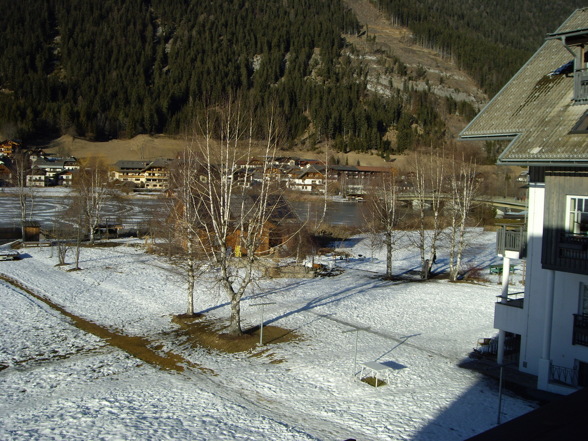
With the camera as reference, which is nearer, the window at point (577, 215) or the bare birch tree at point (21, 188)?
the window at point (577, 215)

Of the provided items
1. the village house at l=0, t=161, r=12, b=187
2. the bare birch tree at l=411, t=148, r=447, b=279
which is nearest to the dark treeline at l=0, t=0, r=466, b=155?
the village house at l=0, t=161, r=12, b=187

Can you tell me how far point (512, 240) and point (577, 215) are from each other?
253 centimetres

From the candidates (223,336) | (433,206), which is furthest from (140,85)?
(223,336)

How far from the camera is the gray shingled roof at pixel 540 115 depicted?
11.4 meters

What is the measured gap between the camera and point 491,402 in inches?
Answer: 452

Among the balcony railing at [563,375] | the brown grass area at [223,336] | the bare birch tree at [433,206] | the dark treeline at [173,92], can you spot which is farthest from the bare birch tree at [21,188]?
the dark treeline at [173,92]

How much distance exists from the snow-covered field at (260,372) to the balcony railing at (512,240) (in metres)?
3.38

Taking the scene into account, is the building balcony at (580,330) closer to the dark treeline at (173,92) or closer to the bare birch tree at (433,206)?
the bare birch tree at (433,206)

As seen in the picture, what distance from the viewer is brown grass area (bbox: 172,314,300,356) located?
15.4 metres

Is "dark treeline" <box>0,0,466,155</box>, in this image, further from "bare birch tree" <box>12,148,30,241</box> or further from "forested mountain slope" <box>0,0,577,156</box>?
"bare birch tree" <box>12,148,30,241</box>

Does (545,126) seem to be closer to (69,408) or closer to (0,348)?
(69,408)

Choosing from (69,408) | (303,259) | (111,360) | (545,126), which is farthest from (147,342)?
(303,259)

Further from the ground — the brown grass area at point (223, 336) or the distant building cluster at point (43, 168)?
the distant building cluster at point (43, 168)

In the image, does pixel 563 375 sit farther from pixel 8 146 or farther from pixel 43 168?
pixel 8 146
